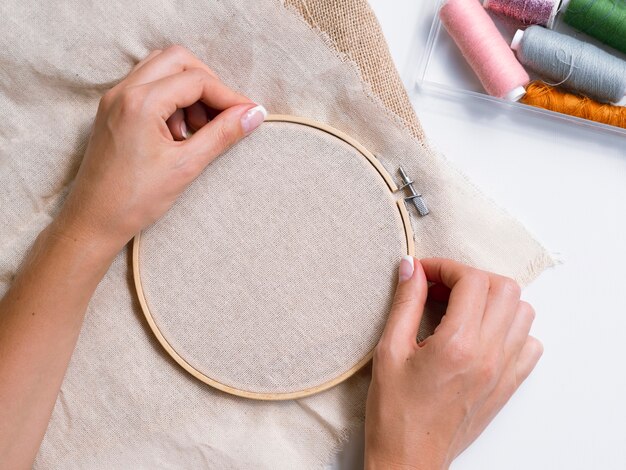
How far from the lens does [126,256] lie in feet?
3.57

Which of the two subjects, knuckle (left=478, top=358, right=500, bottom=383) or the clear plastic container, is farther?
the clear plastic container

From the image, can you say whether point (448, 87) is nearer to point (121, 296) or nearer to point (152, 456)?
point (121, 296)

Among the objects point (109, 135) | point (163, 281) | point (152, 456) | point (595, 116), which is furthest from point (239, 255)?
point (595, 116)

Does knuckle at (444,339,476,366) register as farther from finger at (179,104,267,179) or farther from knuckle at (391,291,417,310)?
finger at (179,104,267,179)

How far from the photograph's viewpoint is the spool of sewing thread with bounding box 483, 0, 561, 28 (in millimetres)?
1097

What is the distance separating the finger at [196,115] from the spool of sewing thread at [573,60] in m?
0.55

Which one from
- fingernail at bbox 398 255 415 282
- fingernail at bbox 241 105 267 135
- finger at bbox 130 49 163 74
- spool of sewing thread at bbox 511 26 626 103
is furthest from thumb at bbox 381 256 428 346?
finger at bbox 130 49 163 74

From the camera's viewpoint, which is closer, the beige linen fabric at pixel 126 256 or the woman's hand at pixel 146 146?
the woman's hand at pixel 146 146

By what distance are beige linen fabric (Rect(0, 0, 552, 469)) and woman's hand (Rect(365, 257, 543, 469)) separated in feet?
0.28

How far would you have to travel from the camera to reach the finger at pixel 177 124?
3.36 ft

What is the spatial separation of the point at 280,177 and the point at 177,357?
0.34 metres

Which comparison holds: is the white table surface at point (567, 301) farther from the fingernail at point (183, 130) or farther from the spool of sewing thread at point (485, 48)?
the fingernail at point (183, 130)

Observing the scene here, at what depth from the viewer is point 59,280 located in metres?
0.98

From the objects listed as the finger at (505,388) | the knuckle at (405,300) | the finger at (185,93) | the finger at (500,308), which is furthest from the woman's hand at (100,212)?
the finger at (505,388)
